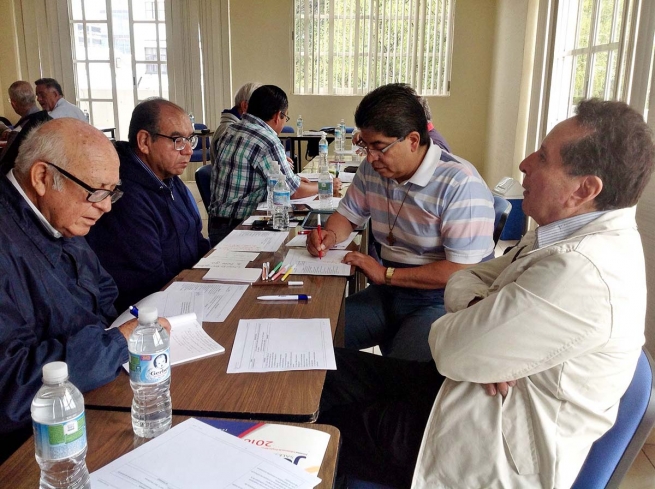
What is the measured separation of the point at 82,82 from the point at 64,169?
23.9 feet

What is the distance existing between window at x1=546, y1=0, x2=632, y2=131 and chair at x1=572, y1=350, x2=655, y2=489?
1.81m

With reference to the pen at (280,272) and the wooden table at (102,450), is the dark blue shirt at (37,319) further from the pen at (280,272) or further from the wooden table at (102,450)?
the pen at (280,272)

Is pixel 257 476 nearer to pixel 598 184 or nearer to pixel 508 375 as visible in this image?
pixel 508 375

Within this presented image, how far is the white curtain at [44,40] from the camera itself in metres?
7.33

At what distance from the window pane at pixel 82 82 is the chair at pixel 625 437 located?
8092 mm

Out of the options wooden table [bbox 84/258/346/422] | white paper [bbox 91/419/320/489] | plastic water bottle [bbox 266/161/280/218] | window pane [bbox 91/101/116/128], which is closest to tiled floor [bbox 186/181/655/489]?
wooden table [bbox 84/258/346/422]

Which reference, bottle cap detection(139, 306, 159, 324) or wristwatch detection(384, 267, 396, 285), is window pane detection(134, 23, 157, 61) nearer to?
wristwatch detection(384, 267, 396, 285)

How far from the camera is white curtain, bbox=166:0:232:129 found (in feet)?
24.2

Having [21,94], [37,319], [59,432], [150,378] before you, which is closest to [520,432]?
[150,378]

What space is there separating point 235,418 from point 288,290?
702 millimetres

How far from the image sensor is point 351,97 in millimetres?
7812

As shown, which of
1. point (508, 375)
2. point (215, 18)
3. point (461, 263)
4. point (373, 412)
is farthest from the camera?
point (215, 18)

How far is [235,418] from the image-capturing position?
103 centimetres

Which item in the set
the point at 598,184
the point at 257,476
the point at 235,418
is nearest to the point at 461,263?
the point at 598,184
